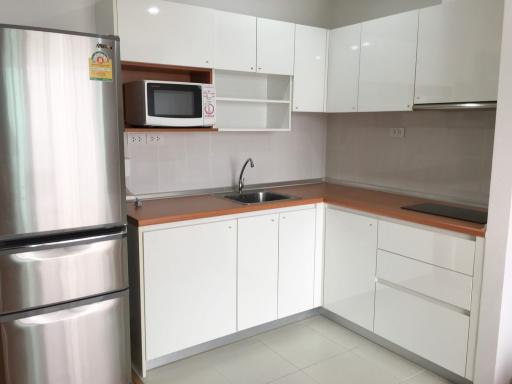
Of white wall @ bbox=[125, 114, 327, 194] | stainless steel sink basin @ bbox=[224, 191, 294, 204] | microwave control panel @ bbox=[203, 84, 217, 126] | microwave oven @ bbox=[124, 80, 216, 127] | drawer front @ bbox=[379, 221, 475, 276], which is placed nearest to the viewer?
drawer front @ bbox=[379, 221, 475, 276]

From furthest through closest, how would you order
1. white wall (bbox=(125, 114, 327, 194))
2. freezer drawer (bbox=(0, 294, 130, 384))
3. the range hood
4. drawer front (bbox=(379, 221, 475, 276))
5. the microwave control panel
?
white wall (bbox=(125, 114, 327, 194))
the microwave control panel
the range hood
drawer front (bbox=(379, 221, 475, 276))
freezer drawer (bbox=(0, 294, 130, 384))

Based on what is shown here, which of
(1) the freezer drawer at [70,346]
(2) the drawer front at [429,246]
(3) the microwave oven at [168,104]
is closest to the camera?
(1) the freezer drawer at [70,346]

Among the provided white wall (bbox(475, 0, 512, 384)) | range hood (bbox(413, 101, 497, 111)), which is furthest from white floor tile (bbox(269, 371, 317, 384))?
range hood (bbox(413, 101, 497, 111))

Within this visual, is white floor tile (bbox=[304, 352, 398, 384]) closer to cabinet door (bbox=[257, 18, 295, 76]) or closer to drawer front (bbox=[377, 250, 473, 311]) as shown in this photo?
drawer front (bbox=[377, 250, 473, 311])

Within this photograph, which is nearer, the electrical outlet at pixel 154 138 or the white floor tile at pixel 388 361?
the white floor tile at pixel 388 361

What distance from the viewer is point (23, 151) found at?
1.87 m

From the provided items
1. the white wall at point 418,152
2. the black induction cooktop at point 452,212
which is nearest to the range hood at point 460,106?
the white wall at point 418,152

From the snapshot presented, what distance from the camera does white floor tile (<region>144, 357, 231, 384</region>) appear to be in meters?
2.53

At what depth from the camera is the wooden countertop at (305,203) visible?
2418 millimetres

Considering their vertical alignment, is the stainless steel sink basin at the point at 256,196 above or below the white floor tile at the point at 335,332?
above

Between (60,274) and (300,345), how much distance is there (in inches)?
63.0

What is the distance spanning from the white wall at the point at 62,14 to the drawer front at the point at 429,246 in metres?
2.00

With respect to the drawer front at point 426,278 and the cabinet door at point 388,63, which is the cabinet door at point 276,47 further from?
the drawer front at point 426,278

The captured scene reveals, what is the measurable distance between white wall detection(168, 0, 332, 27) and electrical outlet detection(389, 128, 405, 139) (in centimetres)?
112
